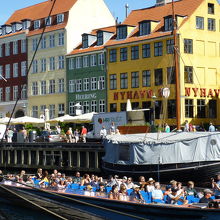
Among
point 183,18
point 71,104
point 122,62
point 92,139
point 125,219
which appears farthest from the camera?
point 71,104

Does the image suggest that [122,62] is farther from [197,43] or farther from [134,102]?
[197,43]

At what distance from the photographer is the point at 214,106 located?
49438mm

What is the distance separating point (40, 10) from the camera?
208ft

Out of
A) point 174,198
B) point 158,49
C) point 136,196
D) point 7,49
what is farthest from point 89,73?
point 174,198

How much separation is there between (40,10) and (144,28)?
1745 centimetres

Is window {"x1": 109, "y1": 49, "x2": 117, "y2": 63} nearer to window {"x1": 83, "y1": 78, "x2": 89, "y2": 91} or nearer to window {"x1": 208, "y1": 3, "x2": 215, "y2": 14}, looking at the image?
window {"x1": 83, "y1": 78, "x2": 89, "y2": 91}

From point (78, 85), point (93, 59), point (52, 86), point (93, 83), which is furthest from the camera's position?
point (52, 86)

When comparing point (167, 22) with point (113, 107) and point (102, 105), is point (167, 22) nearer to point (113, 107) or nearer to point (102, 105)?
point (113, 107)

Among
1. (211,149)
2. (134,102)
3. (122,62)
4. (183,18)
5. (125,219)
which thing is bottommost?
(125,219)

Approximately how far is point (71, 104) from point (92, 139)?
1885 cm

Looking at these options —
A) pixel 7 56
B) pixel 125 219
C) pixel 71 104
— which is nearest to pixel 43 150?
pixel 71 104

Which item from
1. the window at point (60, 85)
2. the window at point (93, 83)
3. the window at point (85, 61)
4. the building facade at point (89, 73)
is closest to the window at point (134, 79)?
the building facade at point (89, 73)

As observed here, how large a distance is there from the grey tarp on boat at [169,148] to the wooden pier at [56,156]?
6.70 meters

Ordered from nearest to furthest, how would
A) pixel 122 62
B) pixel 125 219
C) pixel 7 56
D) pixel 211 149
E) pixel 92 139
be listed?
pixel 125 219 < pixel 211 149 < pixel 92 139 < pixel 122 62 < pixel 7 56
